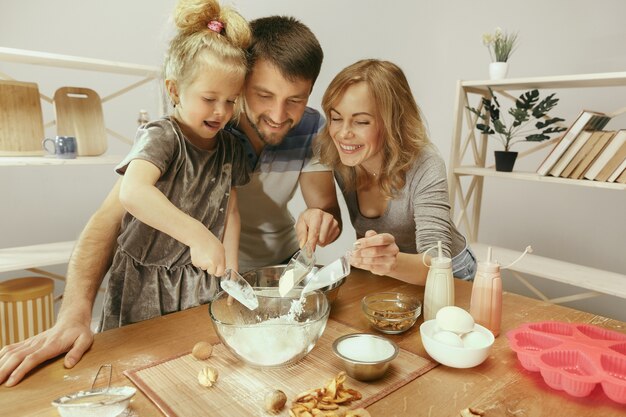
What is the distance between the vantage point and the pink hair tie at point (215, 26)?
1253 mm

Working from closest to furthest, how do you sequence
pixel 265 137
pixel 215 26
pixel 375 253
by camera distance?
pixel 375 253, pixel 215 26, pixel 265 137

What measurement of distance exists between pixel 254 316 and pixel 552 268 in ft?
5.83

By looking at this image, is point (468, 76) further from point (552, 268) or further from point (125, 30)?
point (125, 30)

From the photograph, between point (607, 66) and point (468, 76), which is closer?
point (607, 66)

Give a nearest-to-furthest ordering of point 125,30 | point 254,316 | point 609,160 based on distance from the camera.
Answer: point 254,316, point 609,160, point 125,30

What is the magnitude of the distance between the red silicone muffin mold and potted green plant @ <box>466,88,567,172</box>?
1499mm

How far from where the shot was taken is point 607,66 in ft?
7.29

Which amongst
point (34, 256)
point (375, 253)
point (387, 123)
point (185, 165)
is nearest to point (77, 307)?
point (185, 165)

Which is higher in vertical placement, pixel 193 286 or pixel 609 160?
pixel 609 160

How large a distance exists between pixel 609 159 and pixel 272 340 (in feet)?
6.32

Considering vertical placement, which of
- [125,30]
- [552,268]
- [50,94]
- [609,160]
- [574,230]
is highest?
[125,30]

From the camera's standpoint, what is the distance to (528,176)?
89.0 inches

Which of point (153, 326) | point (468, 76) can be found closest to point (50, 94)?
point (153, 326)

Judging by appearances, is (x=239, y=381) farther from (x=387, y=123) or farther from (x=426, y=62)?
(x=426, y=62)
